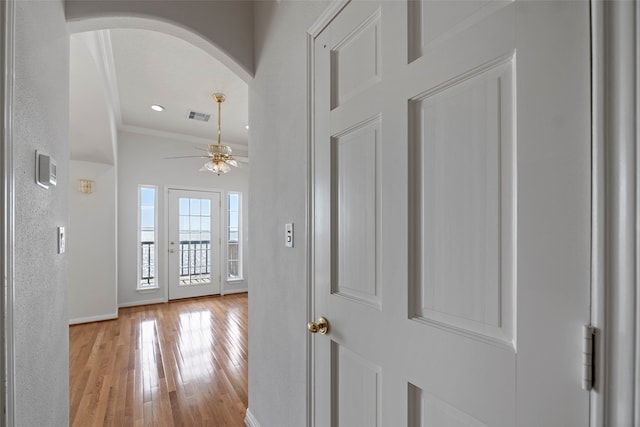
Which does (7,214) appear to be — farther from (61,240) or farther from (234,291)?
(234,291)

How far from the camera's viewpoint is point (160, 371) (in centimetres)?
259

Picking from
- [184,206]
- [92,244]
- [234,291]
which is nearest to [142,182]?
[184,206]

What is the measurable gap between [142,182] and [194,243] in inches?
52.7

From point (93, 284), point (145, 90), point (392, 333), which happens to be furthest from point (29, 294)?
point (93, 284)

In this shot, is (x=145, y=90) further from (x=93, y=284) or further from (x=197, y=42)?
(x=93, y=284)

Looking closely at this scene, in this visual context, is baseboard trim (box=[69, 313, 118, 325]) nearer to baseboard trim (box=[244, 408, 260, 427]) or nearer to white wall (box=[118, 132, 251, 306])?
white wall (box=[118, 132, 251, 306])

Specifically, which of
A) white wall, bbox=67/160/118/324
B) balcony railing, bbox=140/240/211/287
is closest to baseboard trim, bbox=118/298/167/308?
balcony railing, bbox=140/240/211/287

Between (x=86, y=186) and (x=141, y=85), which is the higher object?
(x=141, y=85)

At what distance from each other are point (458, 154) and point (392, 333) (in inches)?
19.7

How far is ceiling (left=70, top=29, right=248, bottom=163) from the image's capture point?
2.42 m

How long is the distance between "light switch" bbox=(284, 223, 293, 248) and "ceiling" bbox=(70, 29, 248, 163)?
201 centimetres

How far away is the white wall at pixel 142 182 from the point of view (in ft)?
15.2

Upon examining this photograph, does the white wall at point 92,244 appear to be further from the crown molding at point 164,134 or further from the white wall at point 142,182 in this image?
the crown molding at point 164,134

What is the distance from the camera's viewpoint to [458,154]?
0.65 meters
